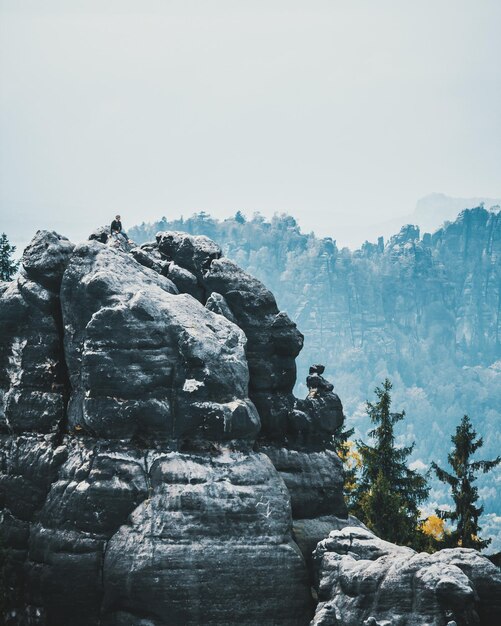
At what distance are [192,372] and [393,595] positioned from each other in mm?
10683

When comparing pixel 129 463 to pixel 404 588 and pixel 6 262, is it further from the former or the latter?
pixel 6 262

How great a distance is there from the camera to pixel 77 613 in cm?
3825

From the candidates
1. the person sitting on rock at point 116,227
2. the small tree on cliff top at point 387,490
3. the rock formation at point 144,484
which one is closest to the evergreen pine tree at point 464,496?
the small tree on cliff top at point 387,490

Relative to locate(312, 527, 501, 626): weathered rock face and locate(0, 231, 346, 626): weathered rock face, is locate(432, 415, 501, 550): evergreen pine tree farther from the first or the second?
locate(312, 527, 501, 626): weathered rock face

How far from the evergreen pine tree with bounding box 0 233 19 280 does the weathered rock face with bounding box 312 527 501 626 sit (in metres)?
44.6

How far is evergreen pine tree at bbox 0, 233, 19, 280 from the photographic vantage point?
255ft

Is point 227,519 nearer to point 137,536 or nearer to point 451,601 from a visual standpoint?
point 137,536

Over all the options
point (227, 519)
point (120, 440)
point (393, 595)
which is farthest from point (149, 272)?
point (393, 595)

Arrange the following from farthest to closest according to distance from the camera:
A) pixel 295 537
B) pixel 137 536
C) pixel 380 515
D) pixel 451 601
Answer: pixel 380 515
pixel 295 537
pixel 137 536
pixel 451 601

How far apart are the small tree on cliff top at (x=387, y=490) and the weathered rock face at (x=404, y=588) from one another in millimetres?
24230

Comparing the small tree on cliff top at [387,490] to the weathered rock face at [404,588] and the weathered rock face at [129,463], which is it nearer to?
the weathered rock face at [129,463]

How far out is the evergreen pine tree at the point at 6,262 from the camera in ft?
255

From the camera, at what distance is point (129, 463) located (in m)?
39.1

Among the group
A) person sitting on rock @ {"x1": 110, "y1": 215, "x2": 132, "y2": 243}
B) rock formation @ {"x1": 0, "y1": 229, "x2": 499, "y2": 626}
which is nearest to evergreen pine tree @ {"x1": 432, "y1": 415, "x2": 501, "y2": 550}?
rock formation @ {"x1": 0, "y1": 229, "x2": 499, "y2": 626}
